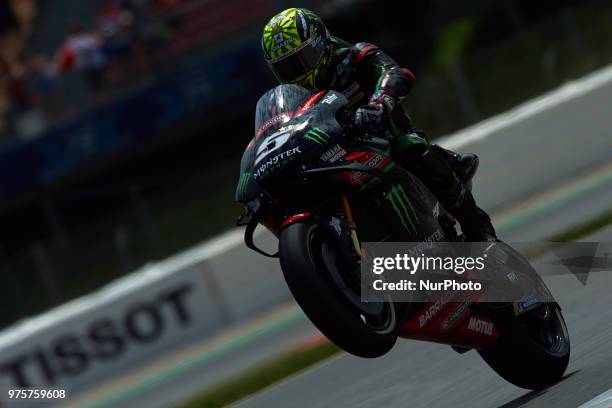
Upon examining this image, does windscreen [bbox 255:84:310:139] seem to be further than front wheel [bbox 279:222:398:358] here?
Yes

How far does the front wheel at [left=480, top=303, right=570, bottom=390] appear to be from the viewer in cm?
537

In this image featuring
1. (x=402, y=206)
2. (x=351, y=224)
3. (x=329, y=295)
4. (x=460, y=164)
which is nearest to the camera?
(x=329, y=295)

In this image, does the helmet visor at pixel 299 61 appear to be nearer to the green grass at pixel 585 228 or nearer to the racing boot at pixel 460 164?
the racing boot at pixel 460 164

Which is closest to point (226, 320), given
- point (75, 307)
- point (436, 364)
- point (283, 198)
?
point (75, 307)

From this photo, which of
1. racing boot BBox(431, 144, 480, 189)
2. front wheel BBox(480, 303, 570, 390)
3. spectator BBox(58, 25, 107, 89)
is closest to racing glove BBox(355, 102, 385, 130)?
racing boot BBox(431, 144, 480, 189)

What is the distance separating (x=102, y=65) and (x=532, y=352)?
10444 mm

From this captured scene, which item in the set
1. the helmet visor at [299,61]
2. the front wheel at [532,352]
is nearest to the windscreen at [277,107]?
the helmet visor at [299,61]

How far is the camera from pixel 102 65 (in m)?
14.9

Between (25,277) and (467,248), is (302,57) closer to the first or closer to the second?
(467,248)

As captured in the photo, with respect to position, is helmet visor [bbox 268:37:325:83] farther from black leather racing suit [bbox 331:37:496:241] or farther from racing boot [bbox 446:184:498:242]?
racing boot [bbox 446:184:498:242]

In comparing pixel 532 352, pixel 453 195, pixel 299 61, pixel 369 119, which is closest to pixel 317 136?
pixel 369 119

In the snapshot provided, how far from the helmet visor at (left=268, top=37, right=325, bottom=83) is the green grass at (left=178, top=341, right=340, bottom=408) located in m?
3.06

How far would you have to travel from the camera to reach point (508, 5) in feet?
53.4

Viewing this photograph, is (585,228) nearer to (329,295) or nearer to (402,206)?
(402,206)
